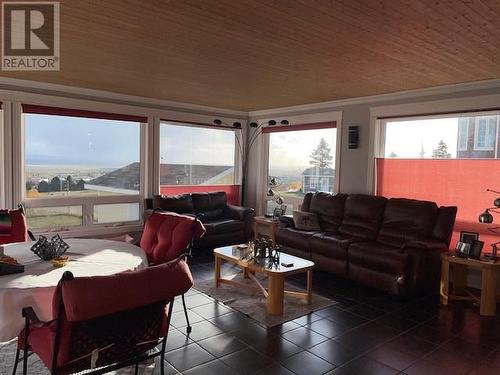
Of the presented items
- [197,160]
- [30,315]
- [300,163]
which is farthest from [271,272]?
[197,160]

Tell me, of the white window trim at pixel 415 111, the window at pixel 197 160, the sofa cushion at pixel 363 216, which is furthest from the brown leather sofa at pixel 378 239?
the window at pixel 197 160

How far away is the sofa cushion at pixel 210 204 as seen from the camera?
20.6 ft

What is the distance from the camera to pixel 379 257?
410 cm

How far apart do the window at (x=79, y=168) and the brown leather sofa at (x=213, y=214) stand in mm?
571

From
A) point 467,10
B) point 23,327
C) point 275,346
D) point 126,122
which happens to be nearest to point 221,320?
point 275,346

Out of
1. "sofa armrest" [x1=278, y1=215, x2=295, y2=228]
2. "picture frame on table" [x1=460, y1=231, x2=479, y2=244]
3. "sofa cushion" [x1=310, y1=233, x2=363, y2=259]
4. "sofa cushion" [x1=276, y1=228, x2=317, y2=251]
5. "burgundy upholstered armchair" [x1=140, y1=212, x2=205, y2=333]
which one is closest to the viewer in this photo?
"burgundy upholstered armchair" [x1=140, y1=212, x2=205, y2=333]

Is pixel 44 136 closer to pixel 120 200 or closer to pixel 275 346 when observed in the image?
pixel 120 200

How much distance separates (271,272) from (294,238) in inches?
66.6

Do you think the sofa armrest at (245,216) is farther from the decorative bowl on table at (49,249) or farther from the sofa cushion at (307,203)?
the decorative bowl on table at (49,249)

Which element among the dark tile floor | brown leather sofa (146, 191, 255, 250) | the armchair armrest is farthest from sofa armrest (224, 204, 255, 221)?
the armchair armrest

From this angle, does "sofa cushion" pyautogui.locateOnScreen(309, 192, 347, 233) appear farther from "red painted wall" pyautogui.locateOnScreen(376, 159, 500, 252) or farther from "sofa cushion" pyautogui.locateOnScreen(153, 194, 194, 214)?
"sofa cushion" pyautogui.locateOnScreen(153, 194, 194, 214)

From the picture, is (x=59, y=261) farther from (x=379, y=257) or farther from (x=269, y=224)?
(x=269, y=224)

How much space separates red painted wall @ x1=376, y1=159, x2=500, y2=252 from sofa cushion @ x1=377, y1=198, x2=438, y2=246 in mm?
322

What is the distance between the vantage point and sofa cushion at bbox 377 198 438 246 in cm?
440
